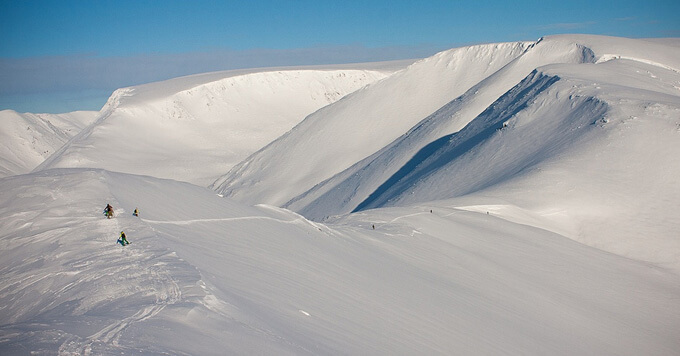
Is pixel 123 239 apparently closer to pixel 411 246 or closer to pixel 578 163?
pixel 411 246

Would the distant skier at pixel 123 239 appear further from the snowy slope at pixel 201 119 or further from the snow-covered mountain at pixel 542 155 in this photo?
the snowy slope at pixel 201 119

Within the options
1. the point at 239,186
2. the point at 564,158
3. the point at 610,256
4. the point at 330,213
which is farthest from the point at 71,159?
the point at 610,256

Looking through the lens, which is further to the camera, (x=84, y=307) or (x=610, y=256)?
(x=610, y=256)

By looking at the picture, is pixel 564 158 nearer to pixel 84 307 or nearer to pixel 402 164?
pixel 402 164

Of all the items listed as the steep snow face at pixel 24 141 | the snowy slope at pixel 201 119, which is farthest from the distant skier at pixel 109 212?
the steep snow face at pixel 24 141

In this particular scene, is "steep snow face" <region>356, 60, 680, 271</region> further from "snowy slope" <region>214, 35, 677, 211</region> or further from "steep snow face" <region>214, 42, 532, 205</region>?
"steep snow face" <region>214, 42, 532, 205</region>

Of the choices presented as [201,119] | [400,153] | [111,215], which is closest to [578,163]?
[400,153]

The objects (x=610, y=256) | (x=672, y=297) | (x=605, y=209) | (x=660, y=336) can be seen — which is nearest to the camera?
(x=660, y=336)
